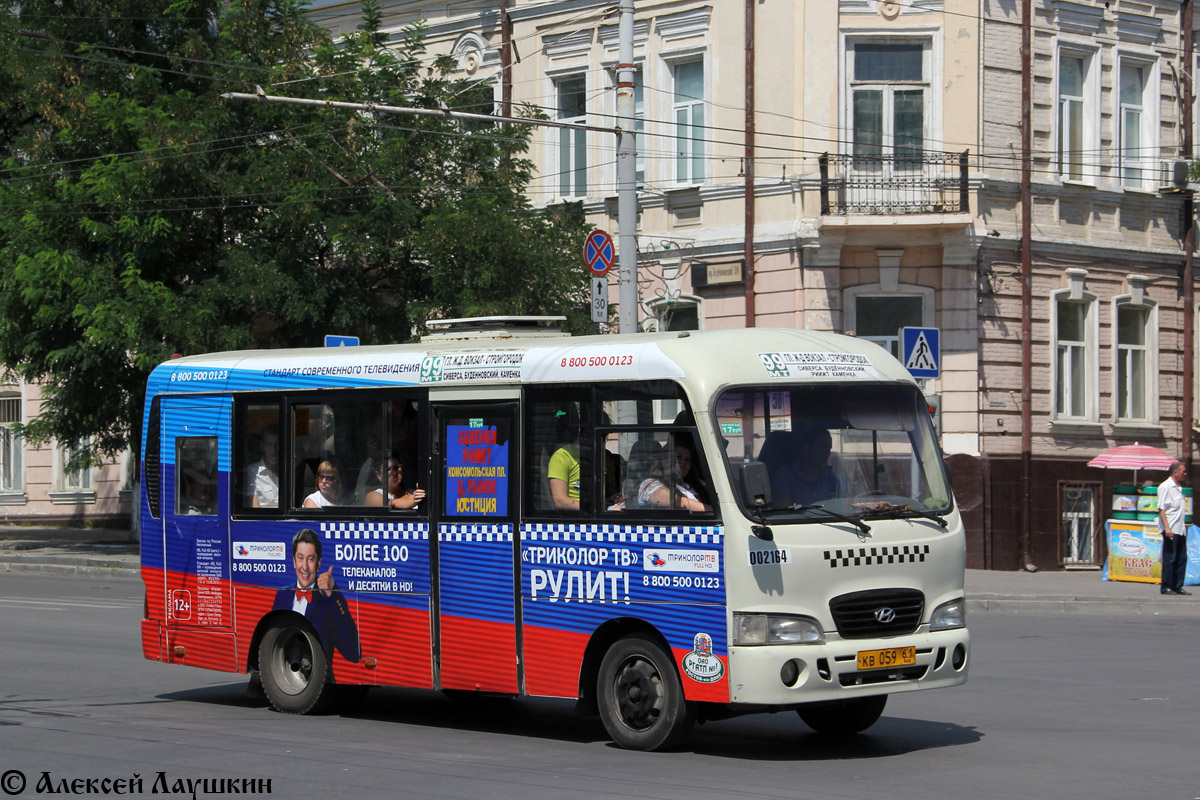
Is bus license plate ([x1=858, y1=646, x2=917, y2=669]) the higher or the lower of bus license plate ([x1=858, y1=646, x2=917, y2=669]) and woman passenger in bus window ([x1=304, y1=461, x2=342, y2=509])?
the lower

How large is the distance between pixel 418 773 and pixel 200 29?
2372 cm

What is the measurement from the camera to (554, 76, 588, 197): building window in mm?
30547

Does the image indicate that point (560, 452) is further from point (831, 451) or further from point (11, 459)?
point (11, 459)

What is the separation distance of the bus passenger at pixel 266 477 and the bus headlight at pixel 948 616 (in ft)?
16.3

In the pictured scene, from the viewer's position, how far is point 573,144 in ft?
101

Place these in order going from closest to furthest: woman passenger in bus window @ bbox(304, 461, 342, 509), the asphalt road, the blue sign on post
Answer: the asphalt road, woman passenger in bus window @ bbox(304, 461, 342, 509), the blue sign on post

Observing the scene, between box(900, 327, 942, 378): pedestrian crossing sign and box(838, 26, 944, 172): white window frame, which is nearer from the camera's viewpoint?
box(900, 327, 942, 378): pedestrian crossing sign

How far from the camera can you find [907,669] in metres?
9.66

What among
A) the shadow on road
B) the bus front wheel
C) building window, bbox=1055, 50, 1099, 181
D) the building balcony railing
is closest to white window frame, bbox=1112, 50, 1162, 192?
building window, bbox=1055, 50, 1099, 181

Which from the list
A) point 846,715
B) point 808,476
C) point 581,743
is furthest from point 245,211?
point 808,476

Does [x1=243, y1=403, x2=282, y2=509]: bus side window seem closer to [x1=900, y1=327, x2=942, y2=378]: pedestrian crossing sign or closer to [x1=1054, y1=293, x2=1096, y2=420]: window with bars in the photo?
[x1=900, y1=327, x2=942, y2=378]: pedestrian crossing sign

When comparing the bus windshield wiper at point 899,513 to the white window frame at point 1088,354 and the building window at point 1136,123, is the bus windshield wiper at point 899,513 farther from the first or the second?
the building window at point 1136,123

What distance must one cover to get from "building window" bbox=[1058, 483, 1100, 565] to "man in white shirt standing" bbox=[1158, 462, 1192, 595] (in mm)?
5398

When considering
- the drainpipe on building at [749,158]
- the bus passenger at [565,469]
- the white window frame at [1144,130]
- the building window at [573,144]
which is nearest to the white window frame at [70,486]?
the building window at [573,144]
